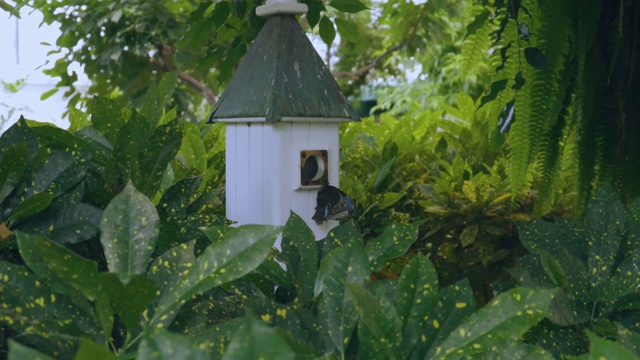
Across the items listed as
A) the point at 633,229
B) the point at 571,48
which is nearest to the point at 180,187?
the point at 633,229

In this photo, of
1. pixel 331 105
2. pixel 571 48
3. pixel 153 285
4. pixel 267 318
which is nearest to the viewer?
pixel 153 285

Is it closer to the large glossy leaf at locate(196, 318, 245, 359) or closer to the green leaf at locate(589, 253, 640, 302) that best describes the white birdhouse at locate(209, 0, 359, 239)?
the green leaf at locate(589, 253, 640, 302)

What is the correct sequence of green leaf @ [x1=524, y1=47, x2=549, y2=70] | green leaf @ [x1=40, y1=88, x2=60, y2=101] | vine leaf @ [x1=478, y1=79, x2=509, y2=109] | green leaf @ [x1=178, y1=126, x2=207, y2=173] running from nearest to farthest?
green leaf @ [x1=524, y1=47, x2=549, y2=70] < vine leaf @ [x1=478, y1=79, x2=509, y2=109] < green leaf @ [x1=178, y1=126, x2=207, y2=173] < green leaf @ [x1=40, y1=88, x2=60, y2=101]

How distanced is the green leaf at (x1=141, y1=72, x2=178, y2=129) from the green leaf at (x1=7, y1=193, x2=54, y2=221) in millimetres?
265

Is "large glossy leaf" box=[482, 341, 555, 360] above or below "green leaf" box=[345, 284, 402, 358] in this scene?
below

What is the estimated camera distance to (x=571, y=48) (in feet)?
5.20

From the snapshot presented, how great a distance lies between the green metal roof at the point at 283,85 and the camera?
1718 mm

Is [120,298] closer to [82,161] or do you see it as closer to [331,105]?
[82,161]

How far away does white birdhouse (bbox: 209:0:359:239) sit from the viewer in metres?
1.74

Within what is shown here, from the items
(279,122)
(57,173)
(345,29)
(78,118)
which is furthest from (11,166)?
(345,29)

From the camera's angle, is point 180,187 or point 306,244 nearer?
point 306,244

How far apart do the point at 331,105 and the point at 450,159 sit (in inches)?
56.8

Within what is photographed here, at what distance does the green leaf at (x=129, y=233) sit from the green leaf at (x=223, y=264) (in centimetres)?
6

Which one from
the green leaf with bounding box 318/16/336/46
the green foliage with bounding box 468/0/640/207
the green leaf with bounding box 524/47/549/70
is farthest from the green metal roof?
the green leaf with bounding box 524/47/549/70
